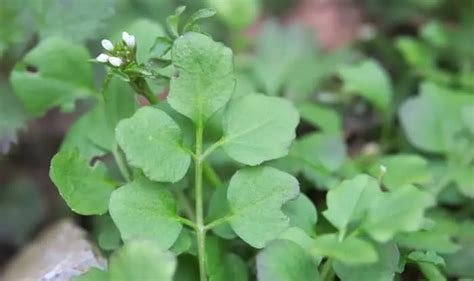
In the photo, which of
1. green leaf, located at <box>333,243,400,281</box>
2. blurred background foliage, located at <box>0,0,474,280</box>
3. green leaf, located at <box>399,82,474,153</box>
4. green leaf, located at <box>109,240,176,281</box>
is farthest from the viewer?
green leaf, located at <box>399,82,474,153</box>

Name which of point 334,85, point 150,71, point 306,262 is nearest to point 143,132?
point 150,71

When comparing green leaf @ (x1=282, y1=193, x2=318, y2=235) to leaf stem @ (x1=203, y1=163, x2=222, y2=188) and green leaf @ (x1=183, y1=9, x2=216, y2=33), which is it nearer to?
leaf stem @ (x1=203, y1=163, x2=222, y2=188)

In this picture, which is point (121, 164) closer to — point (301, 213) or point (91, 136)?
point (91, 136)

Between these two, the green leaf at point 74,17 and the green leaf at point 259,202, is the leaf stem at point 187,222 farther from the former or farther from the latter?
the green leaf at point 74,17

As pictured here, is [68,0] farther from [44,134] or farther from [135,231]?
[135,231]

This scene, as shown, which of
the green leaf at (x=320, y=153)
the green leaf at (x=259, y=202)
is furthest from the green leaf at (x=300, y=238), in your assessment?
the green leaf at (x=320, y=153)

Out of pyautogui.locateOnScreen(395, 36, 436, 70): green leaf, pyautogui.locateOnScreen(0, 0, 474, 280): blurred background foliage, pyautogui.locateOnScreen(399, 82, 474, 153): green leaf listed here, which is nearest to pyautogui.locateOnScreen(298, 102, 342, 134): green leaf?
pyautogui.locateOnScreen(0, 0, 474, 280): blurred background foliage
